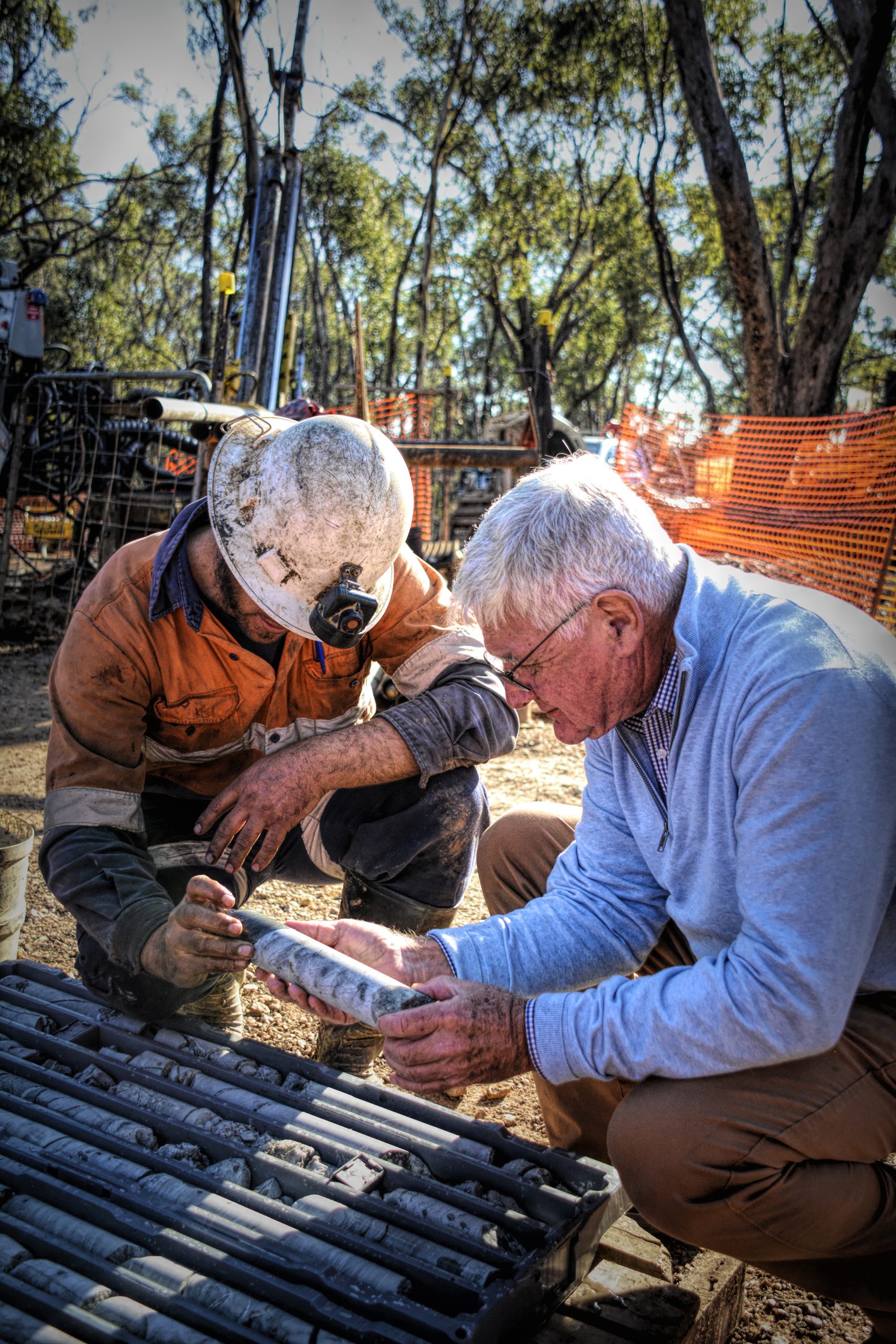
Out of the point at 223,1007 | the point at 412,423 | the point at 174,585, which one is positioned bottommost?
the point at 223,1007

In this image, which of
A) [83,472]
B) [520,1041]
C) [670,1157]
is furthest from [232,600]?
[83,472]

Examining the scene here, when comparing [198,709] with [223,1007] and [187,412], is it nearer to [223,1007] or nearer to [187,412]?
[223,1007]

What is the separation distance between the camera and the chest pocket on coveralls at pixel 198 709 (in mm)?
2520

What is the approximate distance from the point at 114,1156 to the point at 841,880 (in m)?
1.47

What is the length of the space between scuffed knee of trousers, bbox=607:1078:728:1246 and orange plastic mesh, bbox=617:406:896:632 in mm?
4869

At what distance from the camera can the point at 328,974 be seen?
1925mm

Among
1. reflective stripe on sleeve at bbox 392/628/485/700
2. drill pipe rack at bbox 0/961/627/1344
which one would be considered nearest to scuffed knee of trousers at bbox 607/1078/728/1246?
drill pipe rack at bbox 0/961/627/1344

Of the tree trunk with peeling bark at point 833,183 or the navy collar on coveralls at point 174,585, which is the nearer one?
the navy collar on coveralls at point 174,585

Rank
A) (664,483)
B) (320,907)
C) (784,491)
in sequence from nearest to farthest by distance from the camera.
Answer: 1. (320,907)
2. (784,491)
3. (664,483)

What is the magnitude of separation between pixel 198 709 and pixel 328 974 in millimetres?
920

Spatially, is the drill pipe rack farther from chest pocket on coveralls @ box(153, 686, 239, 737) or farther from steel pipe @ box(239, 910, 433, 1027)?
chest pocket on coveralls @ box(153, 686, 239, 737)

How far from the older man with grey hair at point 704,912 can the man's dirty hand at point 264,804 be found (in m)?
0.42

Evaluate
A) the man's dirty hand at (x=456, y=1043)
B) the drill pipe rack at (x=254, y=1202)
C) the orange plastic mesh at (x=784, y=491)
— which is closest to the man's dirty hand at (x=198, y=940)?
the drill pipe rack at (x=254, y=1202)

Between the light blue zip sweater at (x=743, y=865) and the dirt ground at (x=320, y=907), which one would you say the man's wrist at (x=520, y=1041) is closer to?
the light blue zip sweater at (x=743, y=865)
